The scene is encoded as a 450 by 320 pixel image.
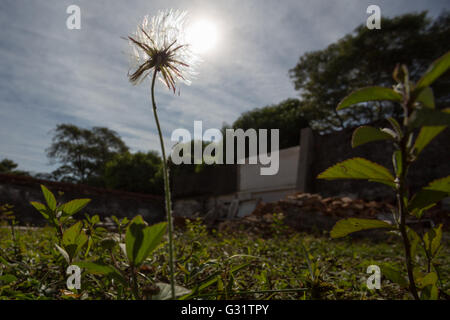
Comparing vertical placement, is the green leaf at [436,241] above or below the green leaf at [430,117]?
below

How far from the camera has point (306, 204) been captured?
579 cm

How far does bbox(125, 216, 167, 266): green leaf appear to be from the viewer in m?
0.34

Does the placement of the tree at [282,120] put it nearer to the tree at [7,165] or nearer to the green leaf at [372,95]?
the green leaf at [372,95]

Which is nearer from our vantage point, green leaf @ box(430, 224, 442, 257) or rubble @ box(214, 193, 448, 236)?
green leaf @ box(430, 224, 442, 257)

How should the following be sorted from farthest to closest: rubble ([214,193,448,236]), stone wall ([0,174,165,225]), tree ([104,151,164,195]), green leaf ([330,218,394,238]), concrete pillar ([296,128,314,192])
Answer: tree ([104,151,164,195]), concrete pillar ([296,128,314,192]), stone wall ([0,174,165,225]), rubble ([214,193,448,236]), green leaf ([330,218,394,238])

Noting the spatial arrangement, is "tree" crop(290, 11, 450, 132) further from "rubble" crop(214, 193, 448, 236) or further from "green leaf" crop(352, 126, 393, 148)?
"green leaf" crop(352, 126, 393, 148)

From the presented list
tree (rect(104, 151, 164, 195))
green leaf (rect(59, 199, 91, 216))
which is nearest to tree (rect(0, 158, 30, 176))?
tree (rect(104, 151, 164, 195))

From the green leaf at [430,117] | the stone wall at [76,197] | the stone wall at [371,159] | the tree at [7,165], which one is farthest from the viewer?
the tree at [7,165]

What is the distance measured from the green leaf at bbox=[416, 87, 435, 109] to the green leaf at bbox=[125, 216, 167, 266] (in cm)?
32

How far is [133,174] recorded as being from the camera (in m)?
17.7

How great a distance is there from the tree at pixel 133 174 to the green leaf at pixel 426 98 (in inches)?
668

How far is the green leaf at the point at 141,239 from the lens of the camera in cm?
34

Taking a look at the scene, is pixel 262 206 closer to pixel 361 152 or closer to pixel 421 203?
pixel 361 152

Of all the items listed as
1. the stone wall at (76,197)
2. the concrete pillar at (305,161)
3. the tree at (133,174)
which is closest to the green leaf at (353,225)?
the stone wall at (76,197)
